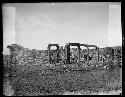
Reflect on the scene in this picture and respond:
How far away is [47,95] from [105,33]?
1.33 metres

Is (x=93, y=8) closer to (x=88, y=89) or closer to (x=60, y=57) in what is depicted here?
(x=60, y=57)

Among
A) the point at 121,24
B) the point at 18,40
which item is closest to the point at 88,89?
the point at 121,24

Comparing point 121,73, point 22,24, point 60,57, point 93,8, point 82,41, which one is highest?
point 93,8

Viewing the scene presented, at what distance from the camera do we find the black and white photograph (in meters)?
3.12

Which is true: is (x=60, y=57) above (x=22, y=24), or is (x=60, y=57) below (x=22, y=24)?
below

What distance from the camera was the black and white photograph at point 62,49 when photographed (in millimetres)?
3117

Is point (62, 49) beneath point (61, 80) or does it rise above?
above

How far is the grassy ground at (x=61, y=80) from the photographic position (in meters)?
3.15

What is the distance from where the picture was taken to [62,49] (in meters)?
3.14

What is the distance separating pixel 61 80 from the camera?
3176 millimetres

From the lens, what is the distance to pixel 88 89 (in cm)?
318

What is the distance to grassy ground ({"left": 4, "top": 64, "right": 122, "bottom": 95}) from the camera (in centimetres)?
315

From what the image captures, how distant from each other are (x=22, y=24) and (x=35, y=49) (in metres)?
0.45

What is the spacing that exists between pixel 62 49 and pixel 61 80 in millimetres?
488
